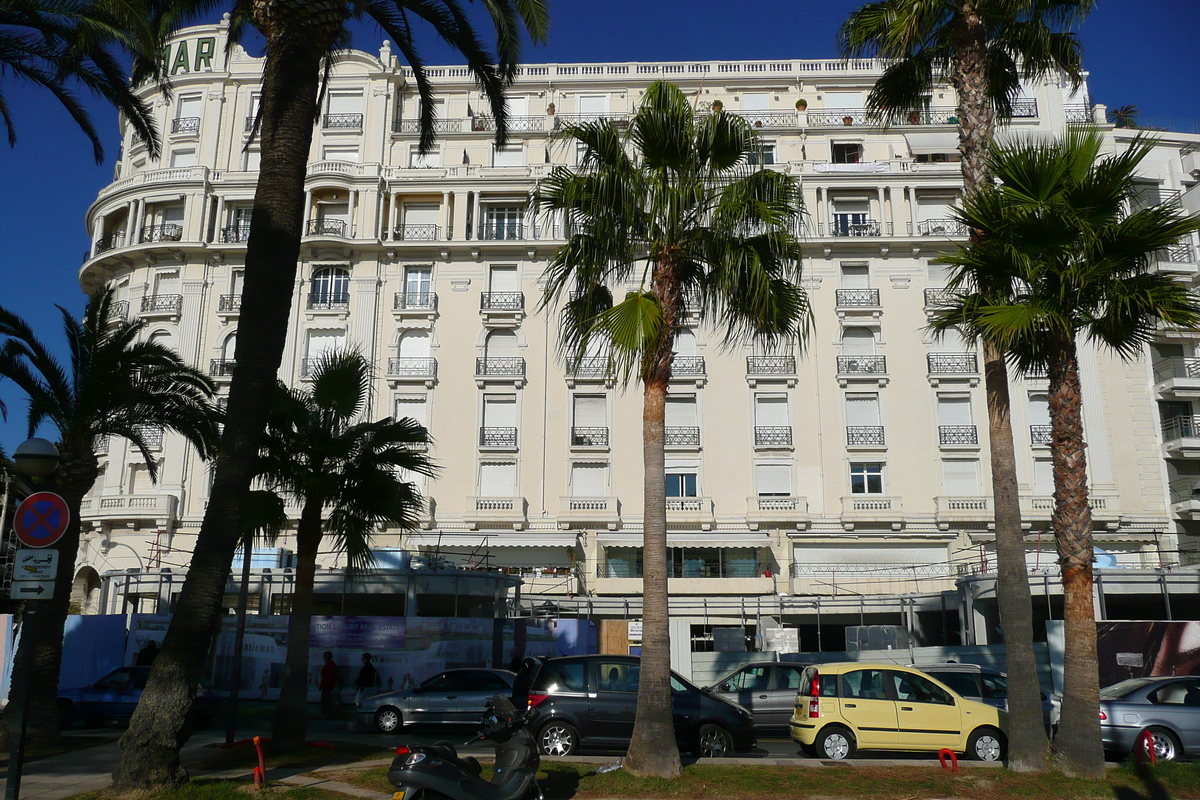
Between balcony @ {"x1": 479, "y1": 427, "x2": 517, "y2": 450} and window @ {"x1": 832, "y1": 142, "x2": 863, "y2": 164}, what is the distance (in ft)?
63.1

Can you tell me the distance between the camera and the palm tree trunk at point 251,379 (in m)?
9.95

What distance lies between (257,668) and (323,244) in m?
22.1

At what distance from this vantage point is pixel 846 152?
141ft

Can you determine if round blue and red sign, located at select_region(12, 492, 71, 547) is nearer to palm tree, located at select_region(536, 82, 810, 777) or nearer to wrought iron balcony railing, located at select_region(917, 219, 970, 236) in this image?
palm tree, located at select_region(536, 82, 810, 777)

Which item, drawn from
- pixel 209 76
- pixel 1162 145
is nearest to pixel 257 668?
pixel 209 76

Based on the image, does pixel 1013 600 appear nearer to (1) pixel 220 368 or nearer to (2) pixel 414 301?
(2) pixel 414 301

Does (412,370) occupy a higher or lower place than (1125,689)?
higher

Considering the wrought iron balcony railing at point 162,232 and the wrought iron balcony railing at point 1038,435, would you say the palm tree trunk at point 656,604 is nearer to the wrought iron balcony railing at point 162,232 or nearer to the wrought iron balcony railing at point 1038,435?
the wrought iron balcony railing at point 1038,435

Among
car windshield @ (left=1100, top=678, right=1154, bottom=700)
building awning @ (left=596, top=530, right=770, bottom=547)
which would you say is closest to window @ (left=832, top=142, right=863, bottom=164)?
building awning @ (left=596, top=530, right=770, bottom=547)

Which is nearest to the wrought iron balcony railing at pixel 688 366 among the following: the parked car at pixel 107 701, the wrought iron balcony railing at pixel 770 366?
the wrought iron balcony railing at pixel 770 366

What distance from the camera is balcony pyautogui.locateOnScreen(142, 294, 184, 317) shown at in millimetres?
40219

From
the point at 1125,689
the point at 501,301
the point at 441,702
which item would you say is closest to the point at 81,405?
the point at 441,702

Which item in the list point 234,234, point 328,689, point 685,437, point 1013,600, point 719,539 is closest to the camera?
point 1013,600

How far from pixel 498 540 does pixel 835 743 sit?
23500 mm
